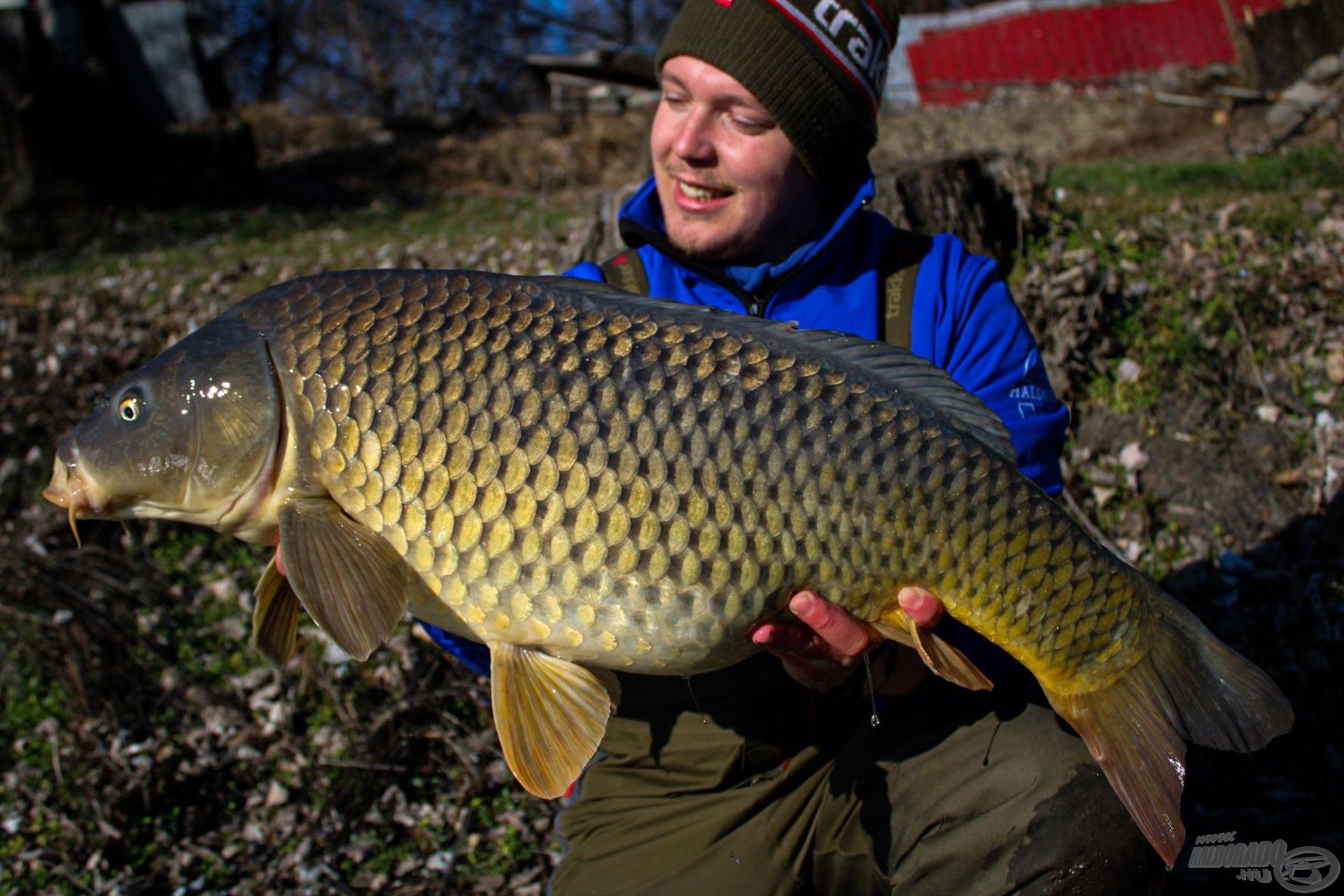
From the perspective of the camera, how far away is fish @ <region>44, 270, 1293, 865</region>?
1468 millimetres

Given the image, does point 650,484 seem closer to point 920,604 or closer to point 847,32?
point 920,604

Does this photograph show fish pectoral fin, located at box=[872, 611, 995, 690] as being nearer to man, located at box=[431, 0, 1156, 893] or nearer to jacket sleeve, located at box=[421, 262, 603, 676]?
man, located at box=[431, 0, 1156, 893]

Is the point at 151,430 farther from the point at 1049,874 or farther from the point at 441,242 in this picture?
the point at 441,242

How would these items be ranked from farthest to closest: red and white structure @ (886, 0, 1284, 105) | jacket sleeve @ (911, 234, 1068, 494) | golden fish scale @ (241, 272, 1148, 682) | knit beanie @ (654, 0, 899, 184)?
red and white structure @ (886, 0, 1284, 105), knit beanie @ (654, 0, 899, 184), jacket sleeve @ (911, 234, 1068, 494), golden fish scale @ (241, 272, 1148, 682)

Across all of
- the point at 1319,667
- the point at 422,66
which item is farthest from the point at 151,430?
the point at 422,66

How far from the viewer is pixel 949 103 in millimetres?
13102

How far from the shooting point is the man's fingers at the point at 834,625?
1.51 meters

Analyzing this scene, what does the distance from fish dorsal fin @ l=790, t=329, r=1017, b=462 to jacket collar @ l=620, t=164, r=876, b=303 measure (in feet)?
1.52

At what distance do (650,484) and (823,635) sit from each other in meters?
0.35

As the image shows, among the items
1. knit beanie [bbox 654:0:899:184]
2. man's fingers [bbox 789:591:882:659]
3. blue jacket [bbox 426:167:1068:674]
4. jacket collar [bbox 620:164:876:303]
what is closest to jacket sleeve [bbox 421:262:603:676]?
blue jacket [bbox 426:167:1068:674]

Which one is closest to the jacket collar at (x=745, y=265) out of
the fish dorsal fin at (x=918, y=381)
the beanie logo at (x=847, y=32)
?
the beanie logo at (x=847, y=32)

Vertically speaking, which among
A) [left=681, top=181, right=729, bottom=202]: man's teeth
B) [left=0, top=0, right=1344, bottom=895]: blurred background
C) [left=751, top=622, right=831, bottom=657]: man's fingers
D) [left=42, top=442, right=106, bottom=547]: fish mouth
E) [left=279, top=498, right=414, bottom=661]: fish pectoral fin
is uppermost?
[left=681, top=181, right=729, bottom=202]: man's teeth

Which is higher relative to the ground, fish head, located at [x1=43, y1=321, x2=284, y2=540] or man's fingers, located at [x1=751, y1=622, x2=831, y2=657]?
fish head, located at [x1=43, y1=321, x2=284, y2=540]

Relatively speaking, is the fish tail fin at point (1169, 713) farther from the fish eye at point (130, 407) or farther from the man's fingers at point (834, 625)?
the fish eye at point (130, 407)
